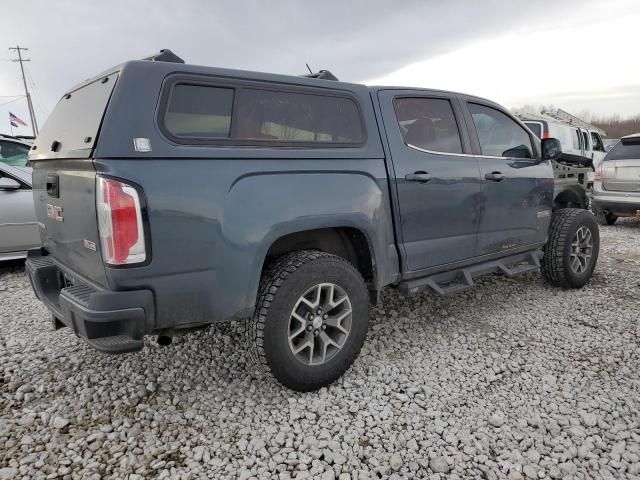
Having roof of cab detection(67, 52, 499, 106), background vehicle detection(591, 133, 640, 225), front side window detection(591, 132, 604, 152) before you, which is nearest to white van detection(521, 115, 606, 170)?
front side window detection(591, 132, 604, 152)

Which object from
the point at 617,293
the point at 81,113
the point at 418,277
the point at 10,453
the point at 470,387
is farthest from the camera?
the point at 617,293

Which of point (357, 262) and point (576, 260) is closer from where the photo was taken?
point (357, 262)

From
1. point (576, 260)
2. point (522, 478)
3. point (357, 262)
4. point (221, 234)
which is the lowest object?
point (522, 478)

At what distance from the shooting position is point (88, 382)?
9.37 feet

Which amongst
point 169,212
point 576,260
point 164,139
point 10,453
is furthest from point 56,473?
point 576,260

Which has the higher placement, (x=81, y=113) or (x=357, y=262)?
(x=81, y=113)

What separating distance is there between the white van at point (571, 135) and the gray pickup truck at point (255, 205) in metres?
8.09

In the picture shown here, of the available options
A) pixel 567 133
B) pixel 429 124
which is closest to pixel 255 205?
pixel 429 124

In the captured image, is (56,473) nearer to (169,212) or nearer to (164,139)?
(169,212)

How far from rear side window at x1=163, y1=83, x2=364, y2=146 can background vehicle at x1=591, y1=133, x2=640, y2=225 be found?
6.94 m

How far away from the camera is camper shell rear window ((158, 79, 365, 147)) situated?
227 cm

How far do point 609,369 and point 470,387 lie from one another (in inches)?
40.1

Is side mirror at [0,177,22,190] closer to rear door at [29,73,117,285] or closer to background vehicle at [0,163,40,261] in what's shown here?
background vehicle at [0,163,40,261]

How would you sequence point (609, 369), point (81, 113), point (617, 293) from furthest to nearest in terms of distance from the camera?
point (617, 293) → point (609, 369) → point (81, 113)
